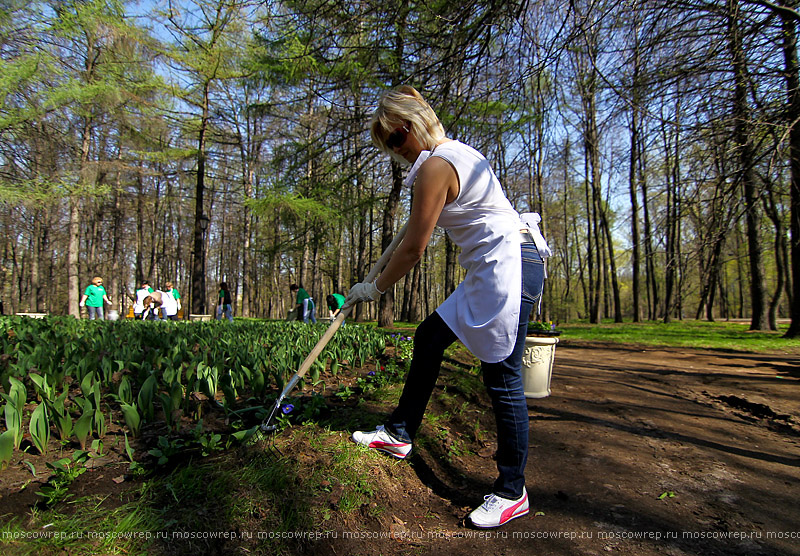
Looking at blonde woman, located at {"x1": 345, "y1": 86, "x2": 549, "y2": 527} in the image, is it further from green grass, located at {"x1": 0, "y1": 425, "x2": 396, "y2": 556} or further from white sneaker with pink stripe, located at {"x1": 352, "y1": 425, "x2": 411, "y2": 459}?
green grass, located at {"x1": 0, "y1": 425, "x2": 396, "y2": 556}

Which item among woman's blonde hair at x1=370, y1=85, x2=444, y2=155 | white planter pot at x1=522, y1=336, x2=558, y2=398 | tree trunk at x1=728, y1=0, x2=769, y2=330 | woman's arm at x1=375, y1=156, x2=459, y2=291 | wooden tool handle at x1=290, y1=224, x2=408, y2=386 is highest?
tree trunk at x1=728, y1=0, x2=769, y2=330

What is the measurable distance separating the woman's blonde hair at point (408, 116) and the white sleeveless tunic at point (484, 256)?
130 mm

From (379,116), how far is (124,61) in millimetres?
16162

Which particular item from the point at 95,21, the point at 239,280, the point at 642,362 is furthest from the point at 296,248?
the point at 239,280

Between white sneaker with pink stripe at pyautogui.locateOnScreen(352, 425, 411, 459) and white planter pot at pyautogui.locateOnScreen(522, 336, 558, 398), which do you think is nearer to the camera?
white sneaker with pink stripe at pyautogui.locateOnScreen(352, 425, 411, 459)

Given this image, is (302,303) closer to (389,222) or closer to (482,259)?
(389,222)

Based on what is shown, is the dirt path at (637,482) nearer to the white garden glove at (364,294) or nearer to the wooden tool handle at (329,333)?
the wooden tool handle at (329,333)

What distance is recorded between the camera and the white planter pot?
348 cm

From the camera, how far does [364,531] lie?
5.22ft

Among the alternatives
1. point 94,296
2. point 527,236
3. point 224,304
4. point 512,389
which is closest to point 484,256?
point 527,236

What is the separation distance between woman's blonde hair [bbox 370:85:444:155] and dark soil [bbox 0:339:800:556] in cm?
148

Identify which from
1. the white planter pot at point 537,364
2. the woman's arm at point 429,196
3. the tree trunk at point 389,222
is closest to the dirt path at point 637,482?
the white planter pot at point 537,364

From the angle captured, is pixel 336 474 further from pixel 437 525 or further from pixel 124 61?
pixel 124 61

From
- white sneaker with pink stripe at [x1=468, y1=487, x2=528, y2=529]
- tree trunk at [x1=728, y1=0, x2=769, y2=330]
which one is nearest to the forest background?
tree trunk at [x1=728, y1=0, x2=769, y2=330]
